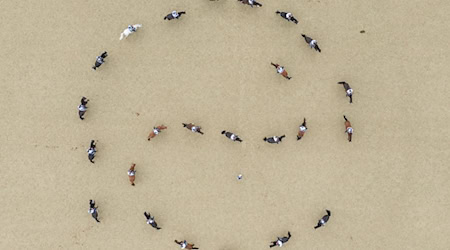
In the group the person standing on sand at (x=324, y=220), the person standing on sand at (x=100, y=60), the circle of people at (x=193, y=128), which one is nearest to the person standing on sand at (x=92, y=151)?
the circle of people at (x=193, y=128)

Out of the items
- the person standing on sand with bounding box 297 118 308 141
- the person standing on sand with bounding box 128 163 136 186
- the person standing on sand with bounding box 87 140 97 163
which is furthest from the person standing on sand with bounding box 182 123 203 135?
Answer: the person standing on sand with bounding box 297 118 308 141

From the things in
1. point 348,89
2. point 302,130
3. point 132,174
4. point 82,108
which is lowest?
point 132,174

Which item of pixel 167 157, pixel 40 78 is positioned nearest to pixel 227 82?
pixel 167 157

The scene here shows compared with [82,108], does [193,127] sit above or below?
above

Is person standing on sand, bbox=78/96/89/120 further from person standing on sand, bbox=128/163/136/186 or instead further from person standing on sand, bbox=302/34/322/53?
person standing on sand, bbox=302/34/322/53

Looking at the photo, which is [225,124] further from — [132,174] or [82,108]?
[82,108]

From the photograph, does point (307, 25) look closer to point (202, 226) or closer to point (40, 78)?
point (202, 226)

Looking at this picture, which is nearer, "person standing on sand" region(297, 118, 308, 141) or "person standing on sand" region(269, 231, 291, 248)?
"person standing on sand" region(297, 118, 308, 141)

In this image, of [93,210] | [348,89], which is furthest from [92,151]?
[348,89]
